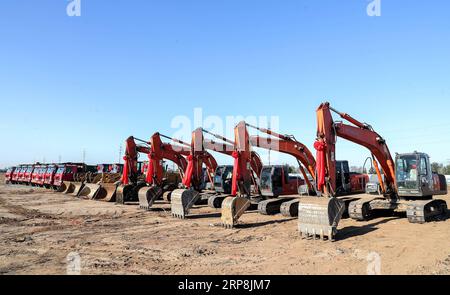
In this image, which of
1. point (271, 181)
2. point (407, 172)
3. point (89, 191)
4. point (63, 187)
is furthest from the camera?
point (63, 187)

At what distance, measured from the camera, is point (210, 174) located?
69.9ft

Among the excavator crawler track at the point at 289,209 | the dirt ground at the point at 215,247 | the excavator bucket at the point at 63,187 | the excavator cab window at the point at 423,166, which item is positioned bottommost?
the dirt ground at the point at 215,247

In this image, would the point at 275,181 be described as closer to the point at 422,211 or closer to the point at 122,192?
the point at 422,211

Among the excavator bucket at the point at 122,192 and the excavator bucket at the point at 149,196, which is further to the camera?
the excavator bucket at the point at 122,192

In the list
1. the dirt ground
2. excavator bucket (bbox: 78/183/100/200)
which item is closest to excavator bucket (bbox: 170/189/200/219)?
the dirt ground

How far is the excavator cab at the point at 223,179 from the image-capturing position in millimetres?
19531

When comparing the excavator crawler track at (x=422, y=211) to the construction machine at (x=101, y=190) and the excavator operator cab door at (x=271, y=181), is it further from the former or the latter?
the construction machine at (x=101, y=190)

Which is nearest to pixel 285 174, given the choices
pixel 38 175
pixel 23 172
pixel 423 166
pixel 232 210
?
pixel 232 210

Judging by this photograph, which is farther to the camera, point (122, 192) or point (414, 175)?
point (122, 192)

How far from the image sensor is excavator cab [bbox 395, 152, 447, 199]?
42.2 ft

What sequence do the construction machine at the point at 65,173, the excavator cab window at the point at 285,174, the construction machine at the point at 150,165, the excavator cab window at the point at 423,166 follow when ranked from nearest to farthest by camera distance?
the excavator cab window at the point at 423,166
the excavator cab window at the point at 285,174
the construction machine at the point at 150,165
the construction machine at the point at 65,173

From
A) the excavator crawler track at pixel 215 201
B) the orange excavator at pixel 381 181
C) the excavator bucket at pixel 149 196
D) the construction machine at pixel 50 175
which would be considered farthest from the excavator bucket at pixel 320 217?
the construction machine at pixel 50 175

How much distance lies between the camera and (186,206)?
1528 cm

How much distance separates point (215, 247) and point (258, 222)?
15.2 feet
